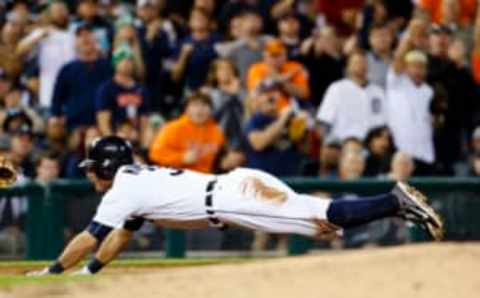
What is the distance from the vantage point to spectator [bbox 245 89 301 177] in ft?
53.2

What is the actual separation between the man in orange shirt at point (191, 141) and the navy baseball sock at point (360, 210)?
3.33 m

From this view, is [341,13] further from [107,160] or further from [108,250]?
[108,250]

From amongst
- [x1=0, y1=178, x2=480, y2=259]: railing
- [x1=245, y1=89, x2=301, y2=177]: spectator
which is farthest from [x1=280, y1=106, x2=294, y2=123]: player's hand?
[x1=0, y1=178, x2=480, y2=259]: railing

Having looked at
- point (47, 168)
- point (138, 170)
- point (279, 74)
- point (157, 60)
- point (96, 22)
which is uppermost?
point (96, 22)

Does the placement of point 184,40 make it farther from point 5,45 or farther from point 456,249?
point 456,249

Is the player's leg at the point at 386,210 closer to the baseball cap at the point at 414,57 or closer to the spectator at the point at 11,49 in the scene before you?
the baseball cap at the point at 414,57

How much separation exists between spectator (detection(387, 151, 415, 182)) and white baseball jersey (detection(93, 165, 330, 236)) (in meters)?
3.33

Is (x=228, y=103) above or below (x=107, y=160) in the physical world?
above

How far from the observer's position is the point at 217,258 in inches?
606

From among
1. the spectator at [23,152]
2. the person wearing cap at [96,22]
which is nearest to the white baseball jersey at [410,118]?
the person wearing cap at [96,22]

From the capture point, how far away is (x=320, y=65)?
17406 millimetres

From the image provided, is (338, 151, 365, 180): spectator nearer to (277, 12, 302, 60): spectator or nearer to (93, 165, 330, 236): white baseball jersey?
(277, 12, 302, 60): spectator

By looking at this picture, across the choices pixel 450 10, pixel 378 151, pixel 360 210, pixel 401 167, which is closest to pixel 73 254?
pixel 360 210

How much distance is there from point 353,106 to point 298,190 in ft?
4.41
